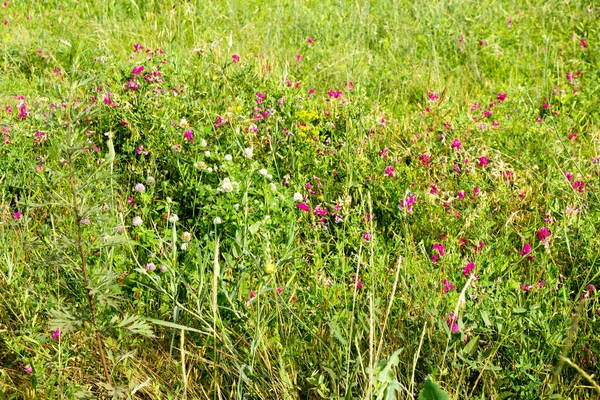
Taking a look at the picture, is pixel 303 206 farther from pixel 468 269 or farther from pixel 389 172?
pixel 468 269

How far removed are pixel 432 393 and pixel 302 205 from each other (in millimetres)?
1279

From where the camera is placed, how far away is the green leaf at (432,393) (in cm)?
182

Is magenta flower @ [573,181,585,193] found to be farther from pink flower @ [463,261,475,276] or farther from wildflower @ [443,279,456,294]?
wildflower @ [443,279,456,294]

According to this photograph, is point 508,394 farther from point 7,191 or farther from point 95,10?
point 95,10

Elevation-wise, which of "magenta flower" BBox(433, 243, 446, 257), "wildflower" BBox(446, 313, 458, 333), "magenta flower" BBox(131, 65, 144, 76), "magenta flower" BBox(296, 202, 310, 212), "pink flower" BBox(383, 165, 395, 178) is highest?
"magenta flower" BBox(131, 65, 144, 76)

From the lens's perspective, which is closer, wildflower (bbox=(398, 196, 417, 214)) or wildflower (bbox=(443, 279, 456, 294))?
wildflower (bbox=(443, 279, 456, 294))

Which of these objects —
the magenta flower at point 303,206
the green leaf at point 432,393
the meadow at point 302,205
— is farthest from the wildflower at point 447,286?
the magenta flower at point 303,206

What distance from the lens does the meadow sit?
209 cm

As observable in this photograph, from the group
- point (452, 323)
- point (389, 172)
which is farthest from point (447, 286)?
point (389, 172)

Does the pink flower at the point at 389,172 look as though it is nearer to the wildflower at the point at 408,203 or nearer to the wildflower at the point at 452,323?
the wildflower at the point at 408,203

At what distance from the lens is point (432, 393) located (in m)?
1.83

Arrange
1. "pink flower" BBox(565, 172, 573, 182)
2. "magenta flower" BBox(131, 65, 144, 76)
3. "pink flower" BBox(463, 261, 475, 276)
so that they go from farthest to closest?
1. "magenta flower" BBox(131, 65, 144, 76)
2. "pink flower" BBox(565, 172, 573, 182)
3. "pink flower" BBox(463, 261, 475, 276)

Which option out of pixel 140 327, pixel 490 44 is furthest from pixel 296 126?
pixel 490 44

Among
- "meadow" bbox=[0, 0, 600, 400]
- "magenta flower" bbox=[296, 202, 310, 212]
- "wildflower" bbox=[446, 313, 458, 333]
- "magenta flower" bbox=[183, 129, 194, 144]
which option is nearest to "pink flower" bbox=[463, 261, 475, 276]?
"meadow" bbox=[0, 0, 600, 400]
